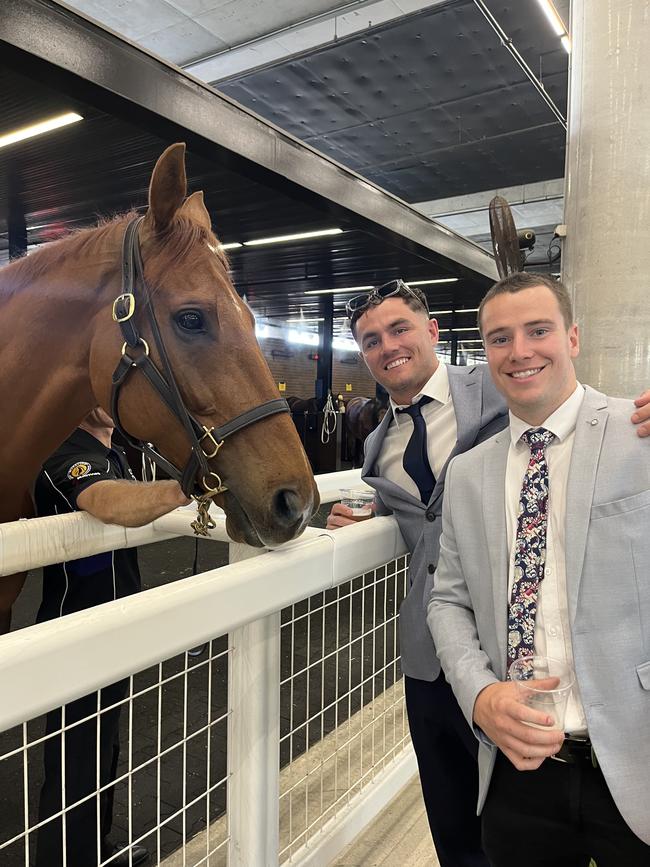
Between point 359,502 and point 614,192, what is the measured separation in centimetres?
133

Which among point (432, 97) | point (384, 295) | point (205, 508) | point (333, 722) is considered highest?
point (432, 97)

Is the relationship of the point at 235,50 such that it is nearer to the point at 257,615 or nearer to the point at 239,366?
the point at 239,366

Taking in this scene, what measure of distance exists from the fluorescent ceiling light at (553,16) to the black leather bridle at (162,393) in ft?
15.4

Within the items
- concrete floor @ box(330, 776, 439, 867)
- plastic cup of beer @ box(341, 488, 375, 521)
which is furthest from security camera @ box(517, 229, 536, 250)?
concrete floor @ box(330, 776, 439, 867)

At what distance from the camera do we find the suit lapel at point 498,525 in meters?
1.05

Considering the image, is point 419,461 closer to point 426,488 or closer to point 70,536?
point 426,488

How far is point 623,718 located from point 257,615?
61 centimetres

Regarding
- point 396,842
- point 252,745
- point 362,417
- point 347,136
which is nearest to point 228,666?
point 252,745

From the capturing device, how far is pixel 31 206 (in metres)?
5.96

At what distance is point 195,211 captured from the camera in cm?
155

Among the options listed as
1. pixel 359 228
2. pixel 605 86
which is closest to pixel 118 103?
pixel 605 86

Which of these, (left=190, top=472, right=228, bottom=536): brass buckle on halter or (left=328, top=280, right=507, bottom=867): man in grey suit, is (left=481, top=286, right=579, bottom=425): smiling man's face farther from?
(left=190, top=472, right=228, bottom=536): brass buckle on halter

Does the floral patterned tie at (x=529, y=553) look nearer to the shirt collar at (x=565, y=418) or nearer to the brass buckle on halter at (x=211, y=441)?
the shirt collar at (x=565, y=418)

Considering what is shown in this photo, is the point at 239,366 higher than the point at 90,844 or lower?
higher
